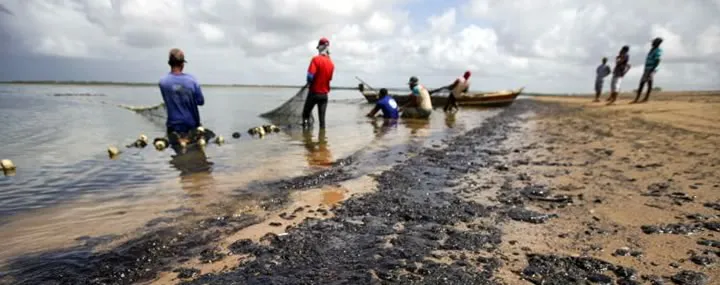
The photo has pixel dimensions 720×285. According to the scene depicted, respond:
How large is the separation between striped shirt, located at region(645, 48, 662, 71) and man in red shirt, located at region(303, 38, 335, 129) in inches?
425

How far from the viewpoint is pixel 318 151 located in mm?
7457

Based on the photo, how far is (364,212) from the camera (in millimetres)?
3426

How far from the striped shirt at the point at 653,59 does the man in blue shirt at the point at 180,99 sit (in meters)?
14.0

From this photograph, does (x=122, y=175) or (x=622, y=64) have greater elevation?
(x=622, y=64)

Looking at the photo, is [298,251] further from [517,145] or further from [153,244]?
[517,145]

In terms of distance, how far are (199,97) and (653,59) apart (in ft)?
46.2

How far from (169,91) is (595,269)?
7.02 metres

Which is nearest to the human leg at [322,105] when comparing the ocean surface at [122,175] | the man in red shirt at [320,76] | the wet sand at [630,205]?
the man in red shirt at [320,76]

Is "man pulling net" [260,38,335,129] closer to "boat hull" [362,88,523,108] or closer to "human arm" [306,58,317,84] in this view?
"human arm" [306,58,317,84]

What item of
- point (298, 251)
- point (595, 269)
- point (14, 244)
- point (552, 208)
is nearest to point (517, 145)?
point (552, 208)

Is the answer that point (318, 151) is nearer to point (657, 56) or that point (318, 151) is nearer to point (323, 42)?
point (323, 42)

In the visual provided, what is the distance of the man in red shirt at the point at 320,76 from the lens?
979 centimetres

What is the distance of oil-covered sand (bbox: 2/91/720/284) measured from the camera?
229 cm

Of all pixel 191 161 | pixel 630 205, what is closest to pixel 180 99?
pixel 191 161
